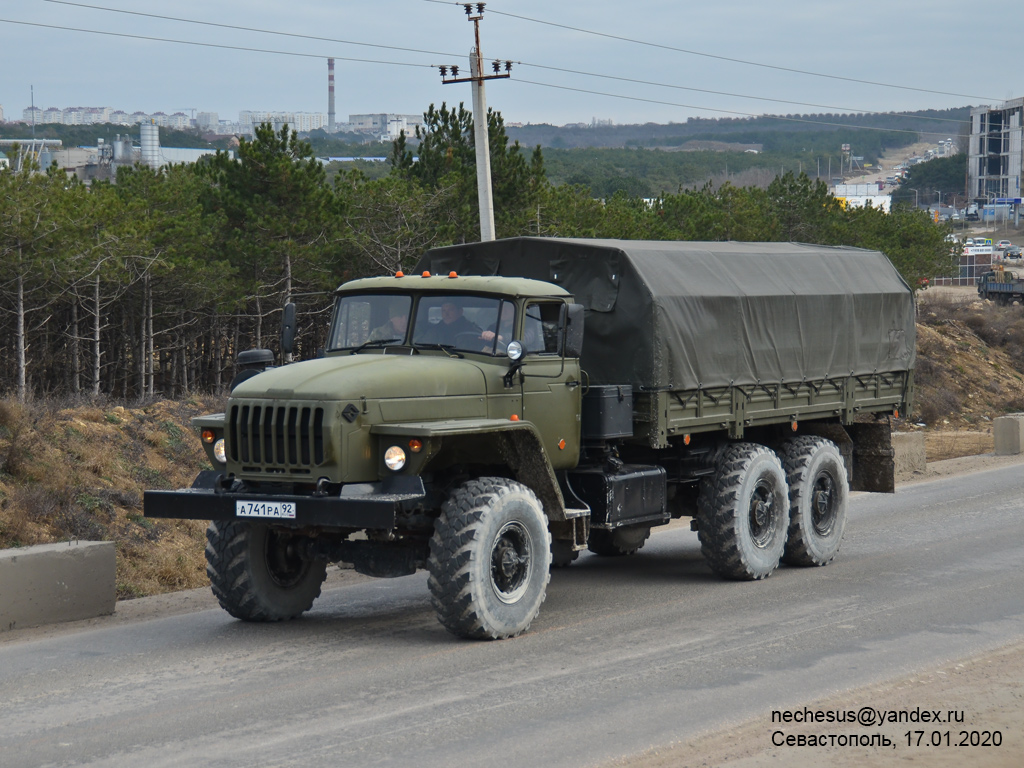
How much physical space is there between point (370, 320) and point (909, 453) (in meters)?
13.9

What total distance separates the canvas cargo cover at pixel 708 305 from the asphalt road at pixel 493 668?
210cm

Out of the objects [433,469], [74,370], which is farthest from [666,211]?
[433,469]

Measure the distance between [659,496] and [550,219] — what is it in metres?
24.9

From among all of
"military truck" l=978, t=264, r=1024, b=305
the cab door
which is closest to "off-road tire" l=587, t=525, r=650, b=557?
the cab door

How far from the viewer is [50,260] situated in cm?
2803

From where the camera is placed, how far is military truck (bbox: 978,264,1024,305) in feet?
218

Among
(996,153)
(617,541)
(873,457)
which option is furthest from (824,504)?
(996,153)

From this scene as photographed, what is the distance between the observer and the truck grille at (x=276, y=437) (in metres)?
8.61

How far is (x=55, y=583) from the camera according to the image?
32.9ft

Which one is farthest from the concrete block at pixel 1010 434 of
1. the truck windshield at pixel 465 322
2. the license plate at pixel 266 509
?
the license plate at pixel 266 509

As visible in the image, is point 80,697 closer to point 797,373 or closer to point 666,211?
point 797,373

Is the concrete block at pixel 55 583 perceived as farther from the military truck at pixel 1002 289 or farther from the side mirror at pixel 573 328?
the military truck at pixel 1002 289

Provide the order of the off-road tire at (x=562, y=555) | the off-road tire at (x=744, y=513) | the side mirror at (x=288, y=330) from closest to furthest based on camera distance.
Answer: the side mirror at (x=288, y=330), the off-road tire at (x=562, y=555), the off-road tire at (x=744, y=513)

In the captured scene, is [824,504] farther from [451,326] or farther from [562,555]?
[451,326]
